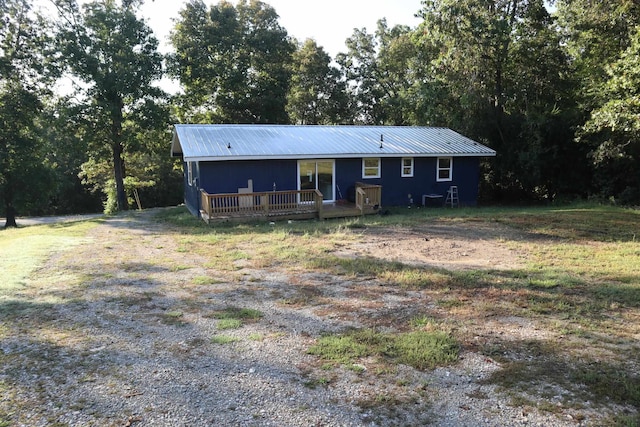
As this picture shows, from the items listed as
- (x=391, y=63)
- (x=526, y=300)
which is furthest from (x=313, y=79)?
(x=526, y=300)

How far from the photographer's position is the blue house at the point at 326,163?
15.3m

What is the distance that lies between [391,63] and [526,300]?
29073 millimetres

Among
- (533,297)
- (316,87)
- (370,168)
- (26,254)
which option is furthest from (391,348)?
(316,87)

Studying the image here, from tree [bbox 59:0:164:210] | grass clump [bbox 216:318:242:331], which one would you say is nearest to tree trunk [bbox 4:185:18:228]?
tree [bbox 59:0:164:210]

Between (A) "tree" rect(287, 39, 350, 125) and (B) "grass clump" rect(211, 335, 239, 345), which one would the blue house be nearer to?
(B) "grass clump" rect(211, 335, 239, 345)

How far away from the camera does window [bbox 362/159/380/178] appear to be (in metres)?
17.7


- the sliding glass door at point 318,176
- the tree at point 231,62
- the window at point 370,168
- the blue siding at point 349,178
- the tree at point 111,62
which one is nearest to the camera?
the blue siding at point 349,178

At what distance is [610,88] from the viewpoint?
13.4 m

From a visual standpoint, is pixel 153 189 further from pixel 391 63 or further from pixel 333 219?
pixel 333 219

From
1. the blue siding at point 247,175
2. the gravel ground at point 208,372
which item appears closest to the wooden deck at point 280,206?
the blue siding at point 247,175

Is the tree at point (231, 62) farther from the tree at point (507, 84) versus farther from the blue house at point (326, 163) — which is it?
the tree at point (507, 84)

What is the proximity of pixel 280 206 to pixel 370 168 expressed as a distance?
4714 millimetres

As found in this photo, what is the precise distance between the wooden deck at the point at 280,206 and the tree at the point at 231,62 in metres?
15.0

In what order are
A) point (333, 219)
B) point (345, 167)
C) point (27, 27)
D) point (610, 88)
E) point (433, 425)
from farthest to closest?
point (27, 27)
point (345, 167)
point (333, 219)
point (610, 88)
point (433, 425)
